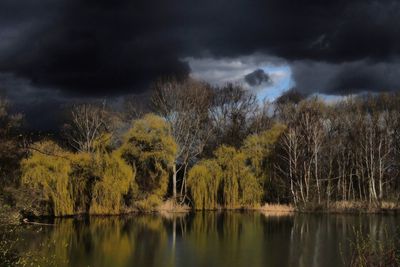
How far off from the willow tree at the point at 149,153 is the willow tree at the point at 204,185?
2641 mm

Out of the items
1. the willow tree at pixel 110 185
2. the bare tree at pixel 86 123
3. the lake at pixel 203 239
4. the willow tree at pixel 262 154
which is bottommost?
the lake at pixel 203 239

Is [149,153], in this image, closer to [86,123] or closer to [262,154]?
[86,123]

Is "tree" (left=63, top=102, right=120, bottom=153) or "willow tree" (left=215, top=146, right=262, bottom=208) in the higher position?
"tree" (left=63, top=102, right=120, bottom=153)

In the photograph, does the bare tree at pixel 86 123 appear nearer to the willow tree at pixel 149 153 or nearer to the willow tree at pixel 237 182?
the willow tree at pixel 149 153

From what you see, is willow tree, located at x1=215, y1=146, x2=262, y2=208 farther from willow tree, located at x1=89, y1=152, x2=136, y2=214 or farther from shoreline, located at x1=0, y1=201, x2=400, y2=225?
willow tree, located at x1=89, y1=152, x2=136, y2=214

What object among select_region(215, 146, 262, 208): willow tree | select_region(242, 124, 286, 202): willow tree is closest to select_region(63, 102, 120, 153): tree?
select_region(215, 146, 262, 208): willow tree

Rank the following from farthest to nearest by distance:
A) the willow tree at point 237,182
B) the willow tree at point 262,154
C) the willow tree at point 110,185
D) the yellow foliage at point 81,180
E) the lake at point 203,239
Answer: the willow tree at point 262,154, the willow tree at point 237,182, the willow tree at point 110,185, the yellow foliage at point 81,180, the lake at point 203,239

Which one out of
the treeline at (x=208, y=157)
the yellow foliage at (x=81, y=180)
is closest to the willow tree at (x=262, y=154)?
the treeline at (x=208, y=157)

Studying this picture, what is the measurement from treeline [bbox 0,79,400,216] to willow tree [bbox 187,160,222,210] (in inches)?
3.5

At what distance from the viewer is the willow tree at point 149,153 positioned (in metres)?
46.2

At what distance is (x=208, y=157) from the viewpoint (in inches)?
2159

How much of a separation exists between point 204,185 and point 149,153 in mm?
5779

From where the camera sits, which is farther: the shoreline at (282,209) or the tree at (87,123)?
the tree at (87,123)

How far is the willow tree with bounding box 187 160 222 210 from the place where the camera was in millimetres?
48656
